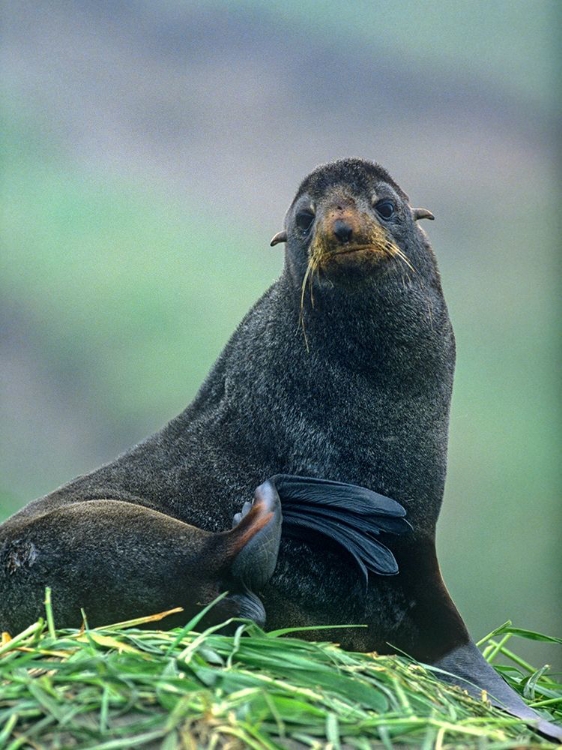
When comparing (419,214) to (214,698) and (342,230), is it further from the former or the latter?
(214,698)

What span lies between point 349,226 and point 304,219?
0.86 feet

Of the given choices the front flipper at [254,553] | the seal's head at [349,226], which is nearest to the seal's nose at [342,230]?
the seal's head at [349,226]

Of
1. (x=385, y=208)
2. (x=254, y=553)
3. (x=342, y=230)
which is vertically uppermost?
(x=385, y=208)

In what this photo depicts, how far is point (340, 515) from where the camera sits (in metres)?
2.56

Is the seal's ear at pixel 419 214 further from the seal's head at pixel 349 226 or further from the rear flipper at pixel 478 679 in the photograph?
the rear flipper at pixel 478 679

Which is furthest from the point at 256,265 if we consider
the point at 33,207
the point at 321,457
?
the point at 321,457

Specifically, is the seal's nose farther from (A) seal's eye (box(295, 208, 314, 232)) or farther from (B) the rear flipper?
(B) the rear flipper

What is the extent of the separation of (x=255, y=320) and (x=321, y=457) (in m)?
0.53

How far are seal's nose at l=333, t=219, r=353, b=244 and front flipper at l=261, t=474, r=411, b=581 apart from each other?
686 mm

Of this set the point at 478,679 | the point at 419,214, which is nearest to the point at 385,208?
the point at 419,214

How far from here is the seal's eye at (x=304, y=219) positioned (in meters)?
2.80

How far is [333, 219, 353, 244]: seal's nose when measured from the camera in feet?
8.52

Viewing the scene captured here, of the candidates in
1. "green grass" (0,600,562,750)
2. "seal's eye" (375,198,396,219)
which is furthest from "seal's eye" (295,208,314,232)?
"green grass" (0,600,562,750)

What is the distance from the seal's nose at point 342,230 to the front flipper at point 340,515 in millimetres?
686
